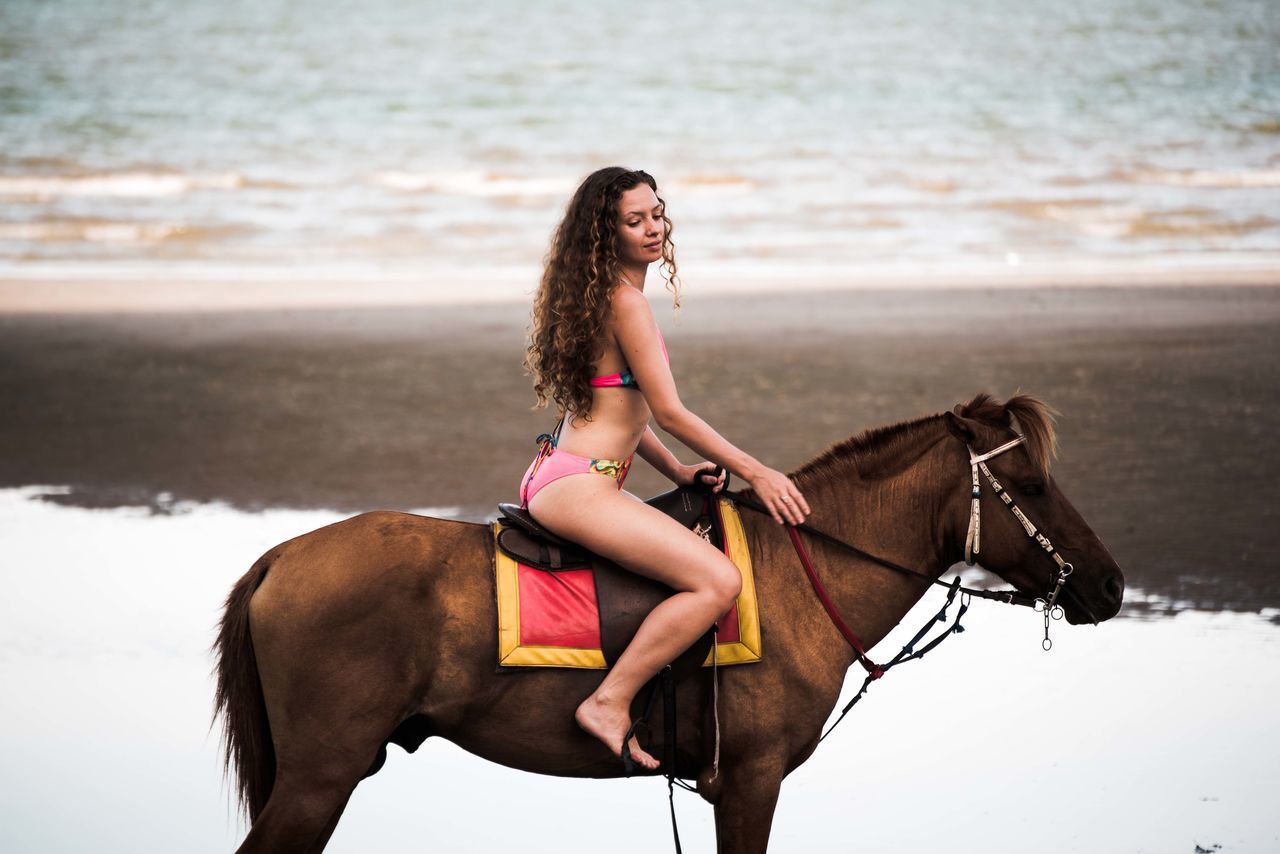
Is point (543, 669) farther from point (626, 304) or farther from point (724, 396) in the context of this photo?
point (724, 396)

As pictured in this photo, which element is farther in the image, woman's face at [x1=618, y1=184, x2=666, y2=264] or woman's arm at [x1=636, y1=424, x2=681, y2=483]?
woman's arm at [x1=636, y1=424, x2=681, y2=483]

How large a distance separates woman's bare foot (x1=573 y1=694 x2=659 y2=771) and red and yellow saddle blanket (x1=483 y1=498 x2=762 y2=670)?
0.30ft

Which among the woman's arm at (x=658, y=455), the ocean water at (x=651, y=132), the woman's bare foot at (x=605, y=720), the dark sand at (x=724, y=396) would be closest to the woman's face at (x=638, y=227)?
the woman's arm at (x=658, y=455)

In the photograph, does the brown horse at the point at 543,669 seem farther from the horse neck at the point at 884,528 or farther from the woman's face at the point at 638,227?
the woman's face at the point at 638,227

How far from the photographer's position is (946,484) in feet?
10.8

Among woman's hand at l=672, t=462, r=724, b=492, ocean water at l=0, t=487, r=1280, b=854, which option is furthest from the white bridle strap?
ocean water at l=0, t=487, r=1280, b=854

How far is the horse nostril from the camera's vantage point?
324 cm

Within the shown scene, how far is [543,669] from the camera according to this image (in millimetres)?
3096

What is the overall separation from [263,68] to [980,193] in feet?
51.9

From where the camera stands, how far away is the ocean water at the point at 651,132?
18.4 meters

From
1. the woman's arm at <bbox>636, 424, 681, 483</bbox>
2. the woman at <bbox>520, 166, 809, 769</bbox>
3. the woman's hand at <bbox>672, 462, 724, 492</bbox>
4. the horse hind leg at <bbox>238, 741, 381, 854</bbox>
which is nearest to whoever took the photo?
the horse hind leg at <bbox>238, 741, 381, 854</bbox>

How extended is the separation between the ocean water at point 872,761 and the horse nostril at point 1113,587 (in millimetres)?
1051

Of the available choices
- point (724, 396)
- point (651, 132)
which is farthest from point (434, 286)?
point (651, 132)

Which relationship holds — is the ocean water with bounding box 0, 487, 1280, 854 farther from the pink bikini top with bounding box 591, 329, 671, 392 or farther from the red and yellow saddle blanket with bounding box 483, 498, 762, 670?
the pink bikini top with bounding box 591, 329, 671, 392
